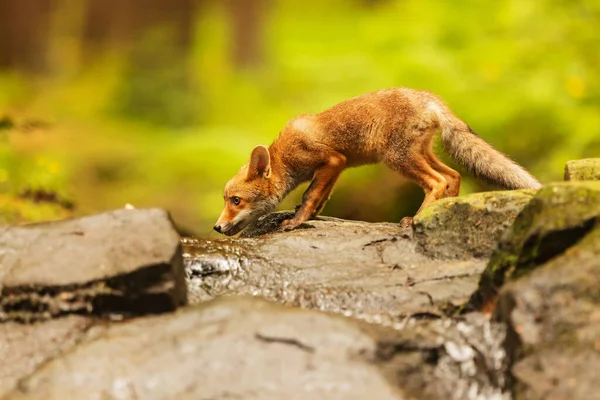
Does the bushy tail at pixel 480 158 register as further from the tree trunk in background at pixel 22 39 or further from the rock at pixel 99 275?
the tree trunk in background at pixel 22 39

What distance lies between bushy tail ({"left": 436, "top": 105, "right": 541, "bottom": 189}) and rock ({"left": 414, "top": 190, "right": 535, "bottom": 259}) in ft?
1.90

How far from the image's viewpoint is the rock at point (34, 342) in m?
3.00

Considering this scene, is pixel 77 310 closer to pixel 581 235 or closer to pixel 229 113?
pixel 581 235

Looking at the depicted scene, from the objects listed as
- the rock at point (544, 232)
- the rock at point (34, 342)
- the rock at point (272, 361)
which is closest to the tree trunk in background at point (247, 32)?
the rock at point (34, 342)

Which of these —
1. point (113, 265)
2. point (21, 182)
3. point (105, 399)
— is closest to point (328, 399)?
point (105, 399)

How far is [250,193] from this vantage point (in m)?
5.37

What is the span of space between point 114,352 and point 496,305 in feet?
5.54

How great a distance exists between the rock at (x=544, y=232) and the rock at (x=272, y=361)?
23cm

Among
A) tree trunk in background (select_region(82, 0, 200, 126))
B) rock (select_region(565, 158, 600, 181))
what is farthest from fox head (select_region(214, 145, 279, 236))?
tree trunk in background (select_region(82, 0, 200, 126))

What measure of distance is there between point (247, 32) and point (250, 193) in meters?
10.9

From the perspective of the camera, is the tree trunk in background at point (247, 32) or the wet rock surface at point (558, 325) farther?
the tree trunk in background at point (247, 32)

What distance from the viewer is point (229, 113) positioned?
14109 millimetres

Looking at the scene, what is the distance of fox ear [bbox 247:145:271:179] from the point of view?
5.29m

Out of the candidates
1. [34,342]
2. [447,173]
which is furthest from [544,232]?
[34,342]
